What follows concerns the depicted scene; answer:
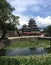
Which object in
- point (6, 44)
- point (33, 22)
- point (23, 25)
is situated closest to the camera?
point (6, 44)

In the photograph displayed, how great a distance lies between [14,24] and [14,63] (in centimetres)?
2477

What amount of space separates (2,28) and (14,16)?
3797mm

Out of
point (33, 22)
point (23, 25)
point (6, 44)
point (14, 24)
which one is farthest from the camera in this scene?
point (33, 22)

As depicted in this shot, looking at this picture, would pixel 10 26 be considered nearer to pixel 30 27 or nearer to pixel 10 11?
pixel 10 11

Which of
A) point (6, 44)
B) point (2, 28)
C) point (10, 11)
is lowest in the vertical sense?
point (6, 44)

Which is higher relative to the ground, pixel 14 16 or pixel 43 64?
pixel 14 16

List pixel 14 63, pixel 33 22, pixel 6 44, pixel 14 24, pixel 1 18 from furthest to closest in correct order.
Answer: pixel 33 22 → pixel 14 24 → pixel 6 44 → pixel 1 18 → pixel 14 63

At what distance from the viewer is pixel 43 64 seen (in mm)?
16406

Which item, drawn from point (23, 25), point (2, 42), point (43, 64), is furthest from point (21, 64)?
point (23, 25)

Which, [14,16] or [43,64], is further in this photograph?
[14,16]

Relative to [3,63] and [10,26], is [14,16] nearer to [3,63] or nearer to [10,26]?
[10,26]

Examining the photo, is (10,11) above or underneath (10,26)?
above

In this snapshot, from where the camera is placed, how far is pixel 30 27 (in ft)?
323

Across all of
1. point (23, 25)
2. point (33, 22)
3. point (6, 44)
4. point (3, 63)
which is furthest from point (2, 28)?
point (33, 22)
